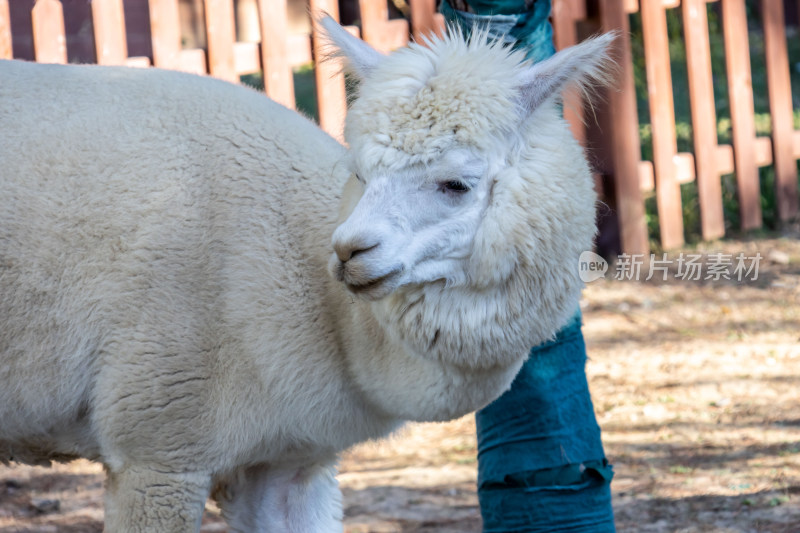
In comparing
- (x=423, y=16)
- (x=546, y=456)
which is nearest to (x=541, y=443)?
(x=546, y=456)

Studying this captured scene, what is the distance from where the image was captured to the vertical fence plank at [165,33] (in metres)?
5.77

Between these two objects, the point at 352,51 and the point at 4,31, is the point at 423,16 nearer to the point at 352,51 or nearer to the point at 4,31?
the point at 4,31

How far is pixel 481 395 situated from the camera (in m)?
2.73

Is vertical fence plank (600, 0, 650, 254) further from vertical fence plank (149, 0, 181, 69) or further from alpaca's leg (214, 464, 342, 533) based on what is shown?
alpaca's leg (214, 464, 342, 533)

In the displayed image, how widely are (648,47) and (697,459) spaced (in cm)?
360

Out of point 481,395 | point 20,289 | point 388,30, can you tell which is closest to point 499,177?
point 481,395

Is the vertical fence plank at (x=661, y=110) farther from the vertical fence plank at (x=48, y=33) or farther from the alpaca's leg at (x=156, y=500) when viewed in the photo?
the alpaca's leg at (x=156, y=500)

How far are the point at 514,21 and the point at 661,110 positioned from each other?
4.18 meters

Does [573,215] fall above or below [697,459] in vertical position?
above

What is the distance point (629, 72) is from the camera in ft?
22.5

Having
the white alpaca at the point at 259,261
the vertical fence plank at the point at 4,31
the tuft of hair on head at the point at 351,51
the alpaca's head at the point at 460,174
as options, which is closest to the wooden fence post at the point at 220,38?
the vertical fence plank at the point at 4,31

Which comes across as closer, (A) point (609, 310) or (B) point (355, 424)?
(B) point (355, 424)

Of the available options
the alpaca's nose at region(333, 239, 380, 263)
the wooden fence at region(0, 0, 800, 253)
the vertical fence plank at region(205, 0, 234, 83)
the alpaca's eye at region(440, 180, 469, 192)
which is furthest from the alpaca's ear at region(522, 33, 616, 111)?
the vertical fence plank at region(205, 0, 234, 83)

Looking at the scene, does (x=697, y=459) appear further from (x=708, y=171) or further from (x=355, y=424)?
(x=708, y=171)
